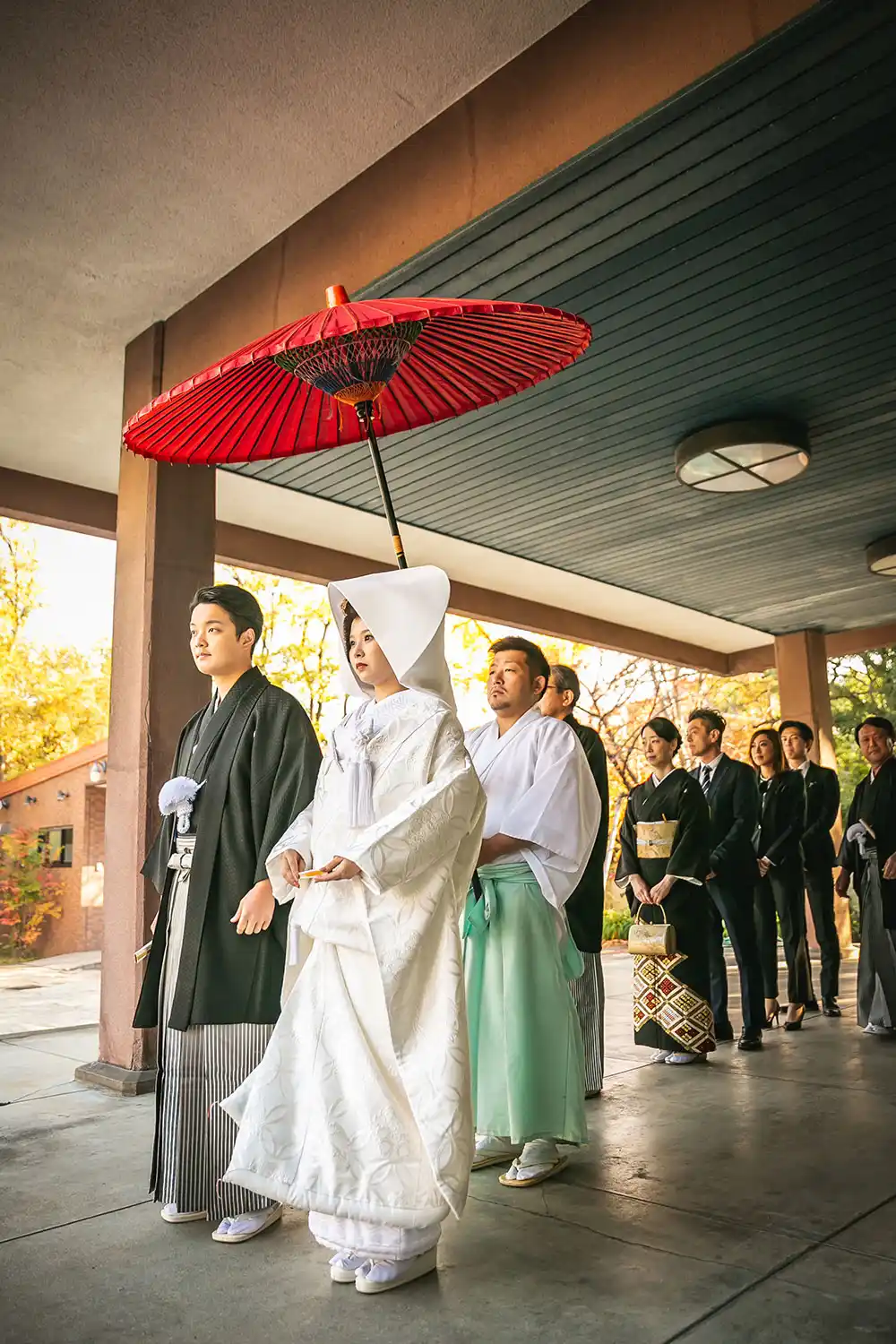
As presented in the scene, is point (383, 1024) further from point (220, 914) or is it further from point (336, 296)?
point (336, 296)

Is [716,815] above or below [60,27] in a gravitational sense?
below

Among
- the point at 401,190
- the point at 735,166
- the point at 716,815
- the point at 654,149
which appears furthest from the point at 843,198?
Answer: the point at 716,815

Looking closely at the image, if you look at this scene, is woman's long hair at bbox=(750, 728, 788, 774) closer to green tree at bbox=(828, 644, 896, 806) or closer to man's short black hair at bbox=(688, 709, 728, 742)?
man's short black hair at bbox=(688, 709, 728, 742)

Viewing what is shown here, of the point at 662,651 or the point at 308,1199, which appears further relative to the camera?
the point at 662,651

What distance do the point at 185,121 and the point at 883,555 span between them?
5.70 metres

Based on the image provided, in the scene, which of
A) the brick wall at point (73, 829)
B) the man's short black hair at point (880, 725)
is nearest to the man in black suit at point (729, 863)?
the man's short black hair at point (880, 725)

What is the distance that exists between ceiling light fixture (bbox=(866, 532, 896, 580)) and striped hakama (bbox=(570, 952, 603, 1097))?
449 centimetres

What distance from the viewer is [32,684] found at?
58.4 feet

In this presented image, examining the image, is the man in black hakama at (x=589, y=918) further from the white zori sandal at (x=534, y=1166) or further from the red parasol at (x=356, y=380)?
the red parasol at (x=356, y=380)

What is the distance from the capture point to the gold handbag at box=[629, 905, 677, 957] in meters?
4.67

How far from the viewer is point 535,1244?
252cm

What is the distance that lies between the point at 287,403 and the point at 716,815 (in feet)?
11.3

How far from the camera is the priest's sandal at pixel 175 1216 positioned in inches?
107

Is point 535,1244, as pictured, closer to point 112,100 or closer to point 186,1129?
point 186,1129
